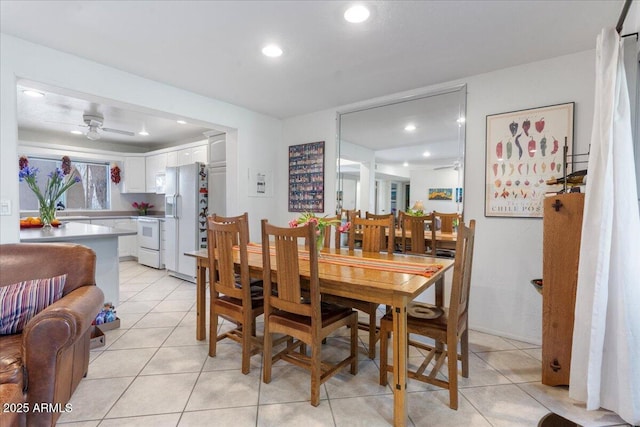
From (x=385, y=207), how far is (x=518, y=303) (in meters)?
1.57

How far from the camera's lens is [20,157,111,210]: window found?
5.50 meters

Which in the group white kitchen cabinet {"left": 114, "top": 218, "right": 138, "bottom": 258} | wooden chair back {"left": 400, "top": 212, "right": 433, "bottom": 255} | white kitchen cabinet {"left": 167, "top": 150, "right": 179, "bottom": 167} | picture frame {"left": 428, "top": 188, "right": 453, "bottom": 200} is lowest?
white kitchen cabinet {"left": 114, "top": 218, "right": 138, "bottom": 258}

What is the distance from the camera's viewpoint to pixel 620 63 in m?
1.65

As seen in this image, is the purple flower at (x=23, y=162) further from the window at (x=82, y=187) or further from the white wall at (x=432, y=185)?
the white wall at (x=432, y=185)

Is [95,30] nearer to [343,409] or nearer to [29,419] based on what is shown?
[29,419]

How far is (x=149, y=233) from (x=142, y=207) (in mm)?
1257

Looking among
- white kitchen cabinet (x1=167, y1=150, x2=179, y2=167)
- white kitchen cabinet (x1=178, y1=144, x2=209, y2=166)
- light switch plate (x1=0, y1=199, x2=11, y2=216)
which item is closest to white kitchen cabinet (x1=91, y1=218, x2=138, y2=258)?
white kitchen cabinet (x1=167, y1=150, x2=179, y2=167)

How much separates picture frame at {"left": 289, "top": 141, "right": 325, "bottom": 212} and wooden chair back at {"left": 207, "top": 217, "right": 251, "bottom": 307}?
1.88m

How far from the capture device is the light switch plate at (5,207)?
2283 mm

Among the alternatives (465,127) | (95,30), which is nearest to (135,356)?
(95,30)

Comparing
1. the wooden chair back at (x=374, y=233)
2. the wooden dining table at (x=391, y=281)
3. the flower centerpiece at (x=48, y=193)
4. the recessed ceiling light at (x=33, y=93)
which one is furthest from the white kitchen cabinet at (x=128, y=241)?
the wooden chair back at (x=374, y=233)

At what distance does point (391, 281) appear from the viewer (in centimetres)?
177

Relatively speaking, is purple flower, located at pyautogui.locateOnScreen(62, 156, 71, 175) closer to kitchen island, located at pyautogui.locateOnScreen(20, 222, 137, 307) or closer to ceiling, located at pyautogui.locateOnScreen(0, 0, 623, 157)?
kitchen island, located at pyautogui.locateOnScreen(20, 222, 137, 307)

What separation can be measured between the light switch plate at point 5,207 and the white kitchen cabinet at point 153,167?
347 cm
